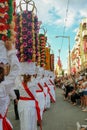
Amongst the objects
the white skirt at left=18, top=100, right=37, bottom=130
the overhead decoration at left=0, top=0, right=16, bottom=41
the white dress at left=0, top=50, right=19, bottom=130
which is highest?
the overhead decoration at left=0, top=0, right=16, bottom=41

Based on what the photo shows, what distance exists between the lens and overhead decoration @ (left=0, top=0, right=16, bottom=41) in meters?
5.36

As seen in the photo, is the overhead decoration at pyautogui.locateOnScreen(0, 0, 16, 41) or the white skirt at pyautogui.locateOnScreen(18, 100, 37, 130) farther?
the white skirt at pyautogui.locateOnScreen(18, 100, 37, 130)

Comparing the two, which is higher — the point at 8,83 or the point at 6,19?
the point at 6,19

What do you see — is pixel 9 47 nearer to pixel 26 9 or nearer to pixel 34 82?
pixel 34 82

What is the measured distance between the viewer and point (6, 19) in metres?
5.47

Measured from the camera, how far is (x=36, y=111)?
330 inches

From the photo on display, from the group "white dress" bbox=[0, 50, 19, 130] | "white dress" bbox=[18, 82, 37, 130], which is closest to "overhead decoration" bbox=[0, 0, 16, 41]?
"white dress" bbox=[0, 50, 19, 130]

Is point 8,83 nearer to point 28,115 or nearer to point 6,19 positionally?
point 6,19

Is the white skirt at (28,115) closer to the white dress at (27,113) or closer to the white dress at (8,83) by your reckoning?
the white dress at (27,113)

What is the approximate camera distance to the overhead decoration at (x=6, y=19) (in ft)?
17.6

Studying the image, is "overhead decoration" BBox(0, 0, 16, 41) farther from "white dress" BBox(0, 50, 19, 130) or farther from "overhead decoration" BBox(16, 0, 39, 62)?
"overhead decoration" BBox(16, 0, 39, 62)

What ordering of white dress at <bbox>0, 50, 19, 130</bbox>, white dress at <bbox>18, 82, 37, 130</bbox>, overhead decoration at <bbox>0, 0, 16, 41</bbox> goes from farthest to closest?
white dress at <bbox>18, 82, 37, 130</bbox> → overhead decoration at <bbox>0, 0, 16, 41</bbox> → white dress at <bbox>0, 50, 19, 130</bbox>

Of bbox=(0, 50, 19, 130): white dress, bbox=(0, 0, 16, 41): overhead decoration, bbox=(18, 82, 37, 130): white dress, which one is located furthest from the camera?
bbox=(18, 82, 37, 130): white dress

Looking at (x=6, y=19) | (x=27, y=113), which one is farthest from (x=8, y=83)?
(x=27, y=113)
